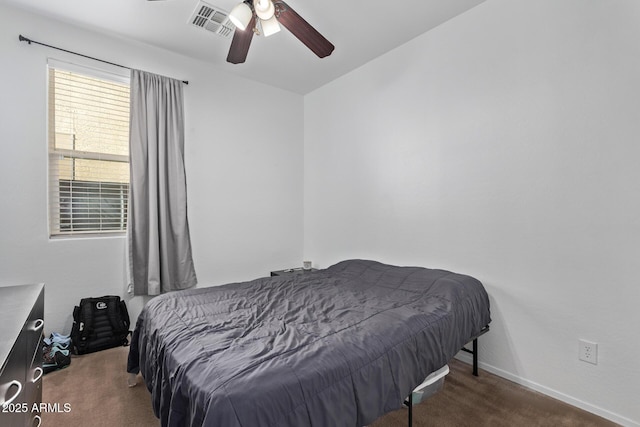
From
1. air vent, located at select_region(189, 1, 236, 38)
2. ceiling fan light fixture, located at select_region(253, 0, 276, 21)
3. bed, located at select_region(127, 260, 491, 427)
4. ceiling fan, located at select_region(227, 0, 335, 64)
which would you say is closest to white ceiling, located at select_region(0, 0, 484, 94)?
air vent, located at select_region(189, 1, 236, 38)

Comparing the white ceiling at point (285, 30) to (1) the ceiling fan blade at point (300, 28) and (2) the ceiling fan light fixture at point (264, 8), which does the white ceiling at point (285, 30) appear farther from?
(2) the ceiling fan light fixture at point (264, 8)

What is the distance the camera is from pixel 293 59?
10.2 feet

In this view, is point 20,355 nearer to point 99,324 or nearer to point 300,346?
point 300,346

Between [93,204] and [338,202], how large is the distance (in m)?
2.42

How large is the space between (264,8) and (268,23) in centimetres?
12

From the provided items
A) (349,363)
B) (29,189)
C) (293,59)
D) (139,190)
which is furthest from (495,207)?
(29,189)

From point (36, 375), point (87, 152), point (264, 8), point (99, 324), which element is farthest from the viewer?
point (87, 152)

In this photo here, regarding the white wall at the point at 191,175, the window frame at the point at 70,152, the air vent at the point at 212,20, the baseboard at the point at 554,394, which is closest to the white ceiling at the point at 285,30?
the air vent at the point at 212,20

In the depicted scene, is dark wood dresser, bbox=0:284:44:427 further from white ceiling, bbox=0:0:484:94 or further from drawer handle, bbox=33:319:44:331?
white ceiling, bbox=0:0:484:94

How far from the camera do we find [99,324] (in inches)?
102

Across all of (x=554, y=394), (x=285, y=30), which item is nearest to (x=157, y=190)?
(x=285, y=30)

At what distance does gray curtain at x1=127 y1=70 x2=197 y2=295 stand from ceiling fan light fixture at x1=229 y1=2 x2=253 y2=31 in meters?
1.58

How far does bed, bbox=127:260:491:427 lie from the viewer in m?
1.07

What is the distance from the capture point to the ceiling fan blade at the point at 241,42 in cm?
192
